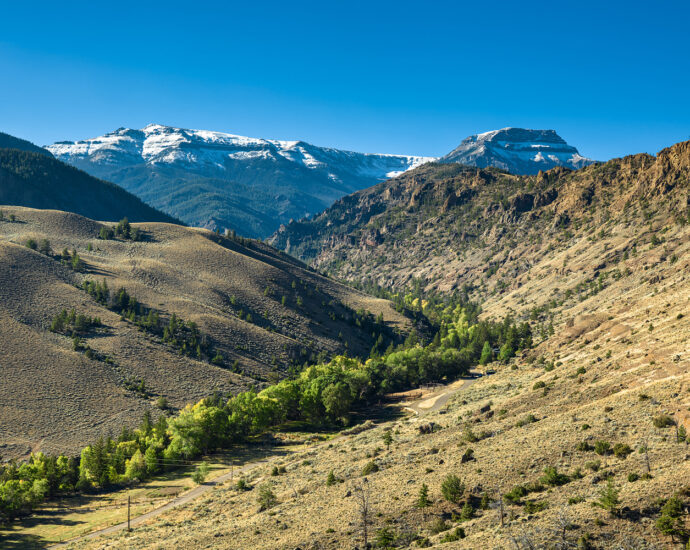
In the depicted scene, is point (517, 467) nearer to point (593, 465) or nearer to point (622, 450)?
point (593, 465)

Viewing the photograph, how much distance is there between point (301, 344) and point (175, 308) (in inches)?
1658

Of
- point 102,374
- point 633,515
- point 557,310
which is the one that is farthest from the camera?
point 557,310

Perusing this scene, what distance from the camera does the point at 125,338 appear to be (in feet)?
433


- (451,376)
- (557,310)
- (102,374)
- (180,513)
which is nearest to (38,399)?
(102,374)

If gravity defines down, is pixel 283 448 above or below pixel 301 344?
below

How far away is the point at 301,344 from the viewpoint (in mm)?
161000

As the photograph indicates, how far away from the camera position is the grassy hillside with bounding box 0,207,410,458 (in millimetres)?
99812

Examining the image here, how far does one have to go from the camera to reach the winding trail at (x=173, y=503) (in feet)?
195

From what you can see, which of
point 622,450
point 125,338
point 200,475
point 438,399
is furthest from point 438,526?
point 125,338

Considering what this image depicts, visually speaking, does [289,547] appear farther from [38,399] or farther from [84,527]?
[38,399]

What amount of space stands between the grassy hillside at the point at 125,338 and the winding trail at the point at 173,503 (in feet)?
104

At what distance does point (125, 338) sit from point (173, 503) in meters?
74.2

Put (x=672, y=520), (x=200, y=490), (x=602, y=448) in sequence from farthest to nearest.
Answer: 1. (x=200, y=490)
2. (x=602, y=448)
3. (x=672, y=520)

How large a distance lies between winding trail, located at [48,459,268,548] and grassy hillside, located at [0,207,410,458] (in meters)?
31.6
